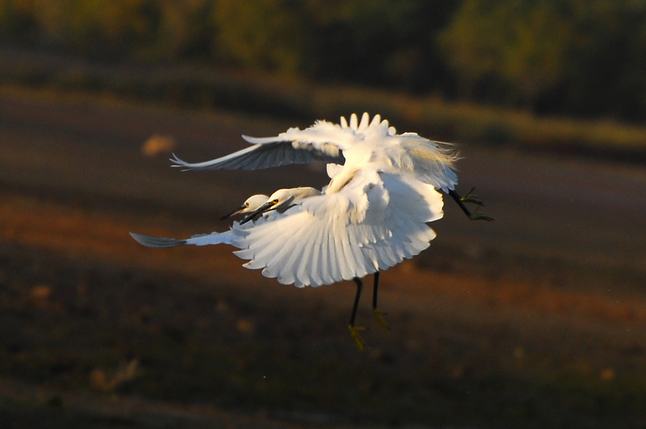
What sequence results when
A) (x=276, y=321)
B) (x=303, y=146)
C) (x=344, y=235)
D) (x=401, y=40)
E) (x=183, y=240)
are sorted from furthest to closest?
(x=401, y=40), (x=276, y=321), (x=303, y=146), (x=183, y=240), (x=344, y=235)

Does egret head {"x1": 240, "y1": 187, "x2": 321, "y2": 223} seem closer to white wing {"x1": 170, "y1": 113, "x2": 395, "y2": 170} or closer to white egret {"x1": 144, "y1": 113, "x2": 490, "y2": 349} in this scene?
white egret {"x1": 144, "y1": 113, "x2": 490, "y2": 349}

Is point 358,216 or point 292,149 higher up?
point 292,149

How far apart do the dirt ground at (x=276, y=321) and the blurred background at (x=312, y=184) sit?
4 centimetres

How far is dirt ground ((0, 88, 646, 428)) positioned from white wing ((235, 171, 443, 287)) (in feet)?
16.6

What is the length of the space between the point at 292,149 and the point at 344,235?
2.03 meters

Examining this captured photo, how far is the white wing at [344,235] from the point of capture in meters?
8.45

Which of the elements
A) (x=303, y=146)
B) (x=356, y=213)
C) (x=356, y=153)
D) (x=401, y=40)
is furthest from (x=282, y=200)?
(x=401, y=40)

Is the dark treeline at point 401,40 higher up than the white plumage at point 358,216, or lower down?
higher up

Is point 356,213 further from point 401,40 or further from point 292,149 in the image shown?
point 401,40

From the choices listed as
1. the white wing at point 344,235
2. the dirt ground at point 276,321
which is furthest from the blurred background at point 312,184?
the white wing at point 344,235

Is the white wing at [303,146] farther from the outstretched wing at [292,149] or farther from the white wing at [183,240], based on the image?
the white wing at [183,240]

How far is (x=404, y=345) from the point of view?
17078 millimetres

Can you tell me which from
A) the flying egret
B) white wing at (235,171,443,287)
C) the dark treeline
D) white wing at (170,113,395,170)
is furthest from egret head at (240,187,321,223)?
the dark treeline

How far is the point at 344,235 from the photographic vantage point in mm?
8688
